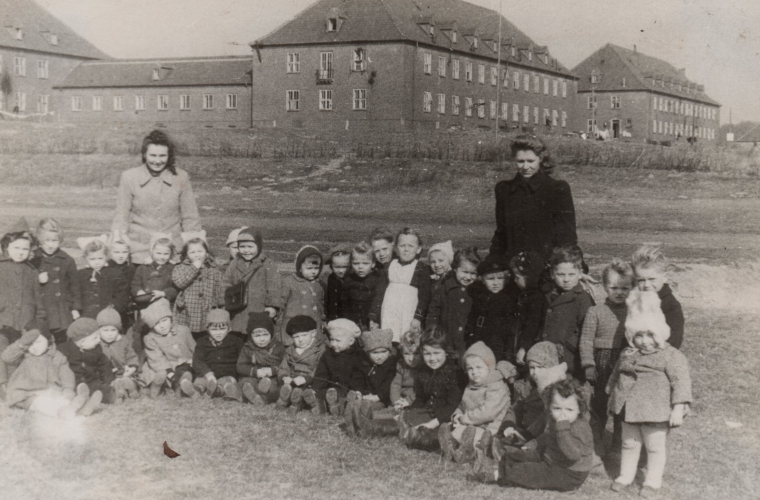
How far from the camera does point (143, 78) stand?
49.2 metres

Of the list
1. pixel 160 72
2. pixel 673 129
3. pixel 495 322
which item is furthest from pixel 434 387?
pixel 673 129

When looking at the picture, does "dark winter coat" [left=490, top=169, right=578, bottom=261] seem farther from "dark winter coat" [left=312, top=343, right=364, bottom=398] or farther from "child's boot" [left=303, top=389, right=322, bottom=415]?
"child's boot" [left=303, top=389, right=322, bottom=415]

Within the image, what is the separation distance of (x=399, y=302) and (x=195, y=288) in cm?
179

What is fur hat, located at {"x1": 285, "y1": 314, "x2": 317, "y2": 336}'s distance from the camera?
6027 millimetres

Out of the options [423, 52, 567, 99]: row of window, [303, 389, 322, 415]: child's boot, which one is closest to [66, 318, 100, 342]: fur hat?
[303, 389, 322, 415]: child's boot

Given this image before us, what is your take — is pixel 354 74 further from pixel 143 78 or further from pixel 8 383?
pixel 8 383

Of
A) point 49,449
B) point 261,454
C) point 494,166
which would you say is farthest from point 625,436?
point 494,166

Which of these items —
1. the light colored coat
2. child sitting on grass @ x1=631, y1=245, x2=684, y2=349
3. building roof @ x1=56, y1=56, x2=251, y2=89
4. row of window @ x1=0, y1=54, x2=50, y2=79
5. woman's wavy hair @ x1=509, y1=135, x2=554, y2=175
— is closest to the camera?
child sitting on grass @ x1=631, y1=245, x2=684, y2=349

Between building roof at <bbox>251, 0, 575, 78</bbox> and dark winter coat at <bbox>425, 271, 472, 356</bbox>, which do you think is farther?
building roof at <bbox>251, 0, 575, 78</bbox>

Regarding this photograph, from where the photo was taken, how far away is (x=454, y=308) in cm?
585

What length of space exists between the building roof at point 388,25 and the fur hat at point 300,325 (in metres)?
35.0

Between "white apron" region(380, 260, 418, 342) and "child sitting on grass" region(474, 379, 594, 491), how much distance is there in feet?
6.30

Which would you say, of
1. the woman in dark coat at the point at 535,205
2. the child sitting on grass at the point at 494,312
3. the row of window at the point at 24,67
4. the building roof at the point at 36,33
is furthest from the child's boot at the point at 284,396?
the row of window at the point at 24,67

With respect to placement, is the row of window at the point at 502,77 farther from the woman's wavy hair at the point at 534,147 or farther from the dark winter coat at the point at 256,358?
the woman's wavy hair at the point at 534,147
